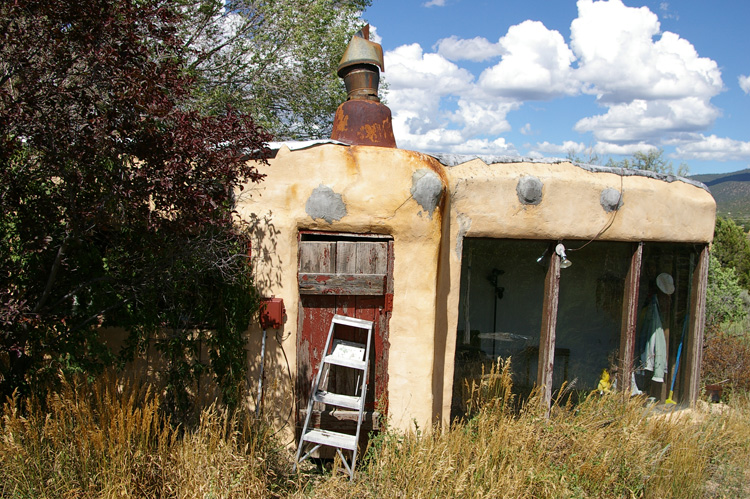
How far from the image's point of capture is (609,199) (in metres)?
5.64

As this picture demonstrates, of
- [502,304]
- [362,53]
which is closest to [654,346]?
[502,304]

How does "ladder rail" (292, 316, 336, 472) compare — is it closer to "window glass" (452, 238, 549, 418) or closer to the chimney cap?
the chimney cap

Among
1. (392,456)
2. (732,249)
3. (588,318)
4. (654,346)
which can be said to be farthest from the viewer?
(732,249)

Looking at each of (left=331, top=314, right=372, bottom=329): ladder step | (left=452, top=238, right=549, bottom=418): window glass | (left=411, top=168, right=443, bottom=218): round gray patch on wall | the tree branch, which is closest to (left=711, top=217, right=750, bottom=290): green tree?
(left=452, top=238, right=549, bottom=418): window glass

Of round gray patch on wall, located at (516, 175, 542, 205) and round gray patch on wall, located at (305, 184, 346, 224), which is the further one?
round gray patch on wall, located at (516, 175, 542, 205)

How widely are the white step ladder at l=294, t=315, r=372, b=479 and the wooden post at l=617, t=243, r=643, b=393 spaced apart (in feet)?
10.0

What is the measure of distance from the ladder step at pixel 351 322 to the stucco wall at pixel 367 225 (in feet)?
0.89

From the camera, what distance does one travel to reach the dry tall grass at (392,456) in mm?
3527

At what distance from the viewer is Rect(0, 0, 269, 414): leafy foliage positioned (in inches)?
131

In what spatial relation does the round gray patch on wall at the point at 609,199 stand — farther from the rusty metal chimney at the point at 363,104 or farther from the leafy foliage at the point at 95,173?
the leafy foliage at the point at 95,173

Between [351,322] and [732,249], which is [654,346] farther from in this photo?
[732,249]

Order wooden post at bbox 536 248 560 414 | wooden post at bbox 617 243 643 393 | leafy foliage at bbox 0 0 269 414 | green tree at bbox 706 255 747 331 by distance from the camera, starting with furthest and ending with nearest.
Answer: green tree at bbox 706 255 747 331
wooden post at bbox 617 243 643 393
wooden post at bbox 536 248 560 414
leafy foliage at bbox 0 0 269 414

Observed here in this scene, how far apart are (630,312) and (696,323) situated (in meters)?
1.21

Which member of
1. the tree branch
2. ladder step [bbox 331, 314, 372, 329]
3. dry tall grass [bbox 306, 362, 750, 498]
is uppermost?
the tree branch
